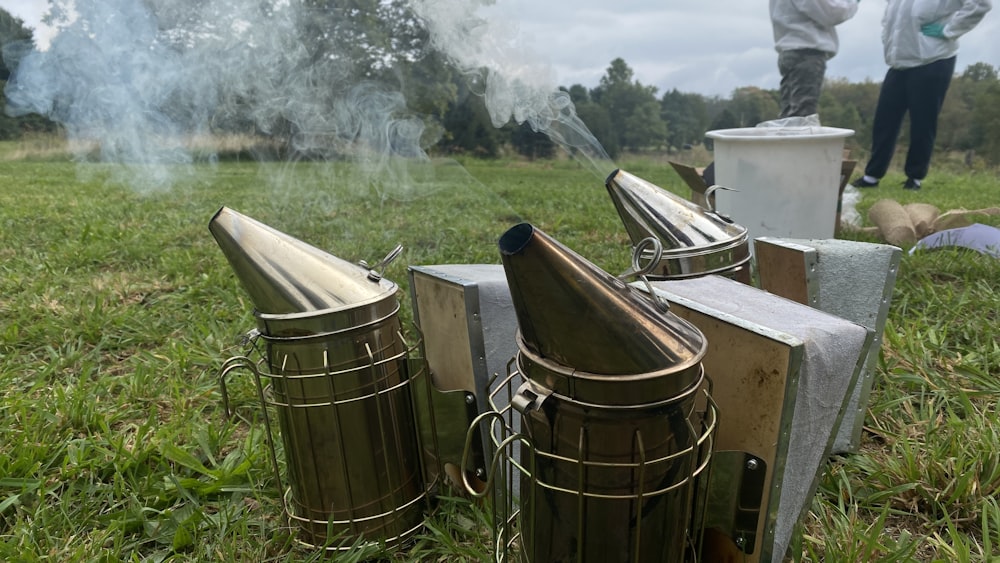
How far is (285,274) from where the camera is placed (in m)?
1.66

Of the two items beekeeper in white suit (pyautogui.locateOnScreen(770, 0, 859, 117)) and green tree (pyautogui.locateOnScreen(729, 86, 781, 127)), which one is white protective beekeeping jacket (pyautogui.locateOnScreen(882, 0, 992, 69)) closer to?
green tree (pyautogui.locateOnScreen(729, 86, 781, 127))

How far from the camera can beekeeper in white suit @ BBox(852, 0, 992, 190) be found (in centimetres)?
671

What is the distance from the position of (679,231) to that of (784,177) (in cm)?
191

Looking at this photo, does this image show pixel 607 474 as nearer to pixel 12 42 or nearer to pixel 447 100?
pixel 447 100

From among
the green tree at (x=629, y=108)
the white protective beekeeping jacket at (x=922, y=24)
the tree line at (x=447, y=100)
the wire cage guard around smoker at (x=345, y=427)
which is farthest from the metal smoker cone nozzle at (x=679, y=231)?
the white protective beekeeping jacket at (x=922, y=24)

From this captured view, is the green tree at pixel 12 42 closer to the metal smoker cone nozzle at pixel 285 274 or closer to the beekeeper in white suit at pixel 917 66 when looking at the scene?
the metal smoker cone nozzle at pixel 285 274

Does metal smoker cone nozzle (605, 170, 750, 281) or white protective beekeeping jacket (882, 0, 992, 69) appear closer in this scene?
metal smoker cone nozzle (605, 170, 750, 281)

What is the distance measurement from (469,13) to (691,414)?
10.2 ft

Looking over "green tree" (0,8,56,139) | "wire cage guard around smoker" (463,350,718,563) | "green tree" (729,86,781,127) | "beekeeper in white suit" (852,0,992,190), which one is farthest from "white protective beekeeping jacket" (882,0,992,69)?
"green tree" (0,8,56,139)

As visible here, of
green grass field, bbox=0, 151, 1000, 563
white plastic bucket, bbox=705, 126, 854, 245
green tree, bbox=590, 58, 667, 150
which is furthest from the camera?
green tree, bbox=590, 58, 667, 150

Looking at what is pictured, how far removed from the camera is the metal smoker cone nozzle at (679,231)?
2029 mm

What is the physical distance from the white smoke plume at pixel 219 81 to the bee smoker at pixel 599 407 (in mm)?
2775

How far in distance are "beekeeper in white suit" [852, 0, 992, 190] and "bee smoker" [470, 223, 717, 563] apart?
7.43m

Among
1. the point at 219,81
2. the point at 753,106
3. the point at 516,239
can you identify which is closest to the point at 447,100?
the point at 219,81
